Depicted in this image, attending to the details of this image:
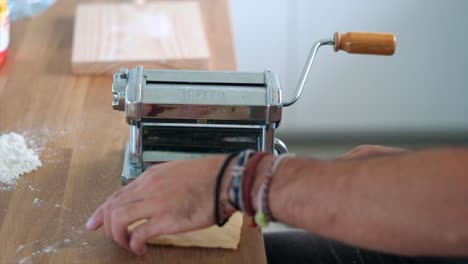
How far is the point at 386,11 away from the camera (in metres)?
2.31

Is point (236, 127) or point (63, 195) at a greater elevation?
point (236, 127)

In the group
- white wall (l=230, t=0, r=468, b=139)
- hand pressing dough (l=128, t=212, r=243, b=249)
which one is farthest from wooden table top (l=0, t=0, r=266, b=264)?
white wall (l=230, t=0, r=468, b=139)

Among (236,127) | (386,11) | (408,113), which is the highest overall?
(236,127)

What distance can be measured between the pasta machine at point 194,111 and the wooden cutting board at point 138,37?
13.6 inches

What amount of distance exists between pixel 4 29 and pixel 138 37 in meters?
0.26

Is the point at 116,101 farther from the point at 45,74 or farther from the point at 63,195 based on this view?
the point at 45,74

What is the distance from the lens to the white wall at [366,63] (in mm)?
2318

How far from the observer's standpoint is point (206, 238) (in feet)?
3.20

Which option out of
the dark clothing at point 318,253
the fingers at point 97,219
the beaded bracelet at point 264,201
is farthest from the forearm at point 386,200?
the dark clothing at point 318,253

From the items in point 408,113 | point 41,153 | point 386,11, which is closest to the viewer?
point 41,153

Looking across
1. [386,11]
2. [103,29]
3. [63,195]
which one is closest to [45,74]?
[103,29]

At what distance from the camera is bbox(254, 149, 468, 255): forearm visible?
0.77 meters

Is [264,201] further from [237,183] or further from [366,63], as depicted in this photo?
[366,63]

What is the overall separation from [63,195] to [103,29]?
1.72 ft
